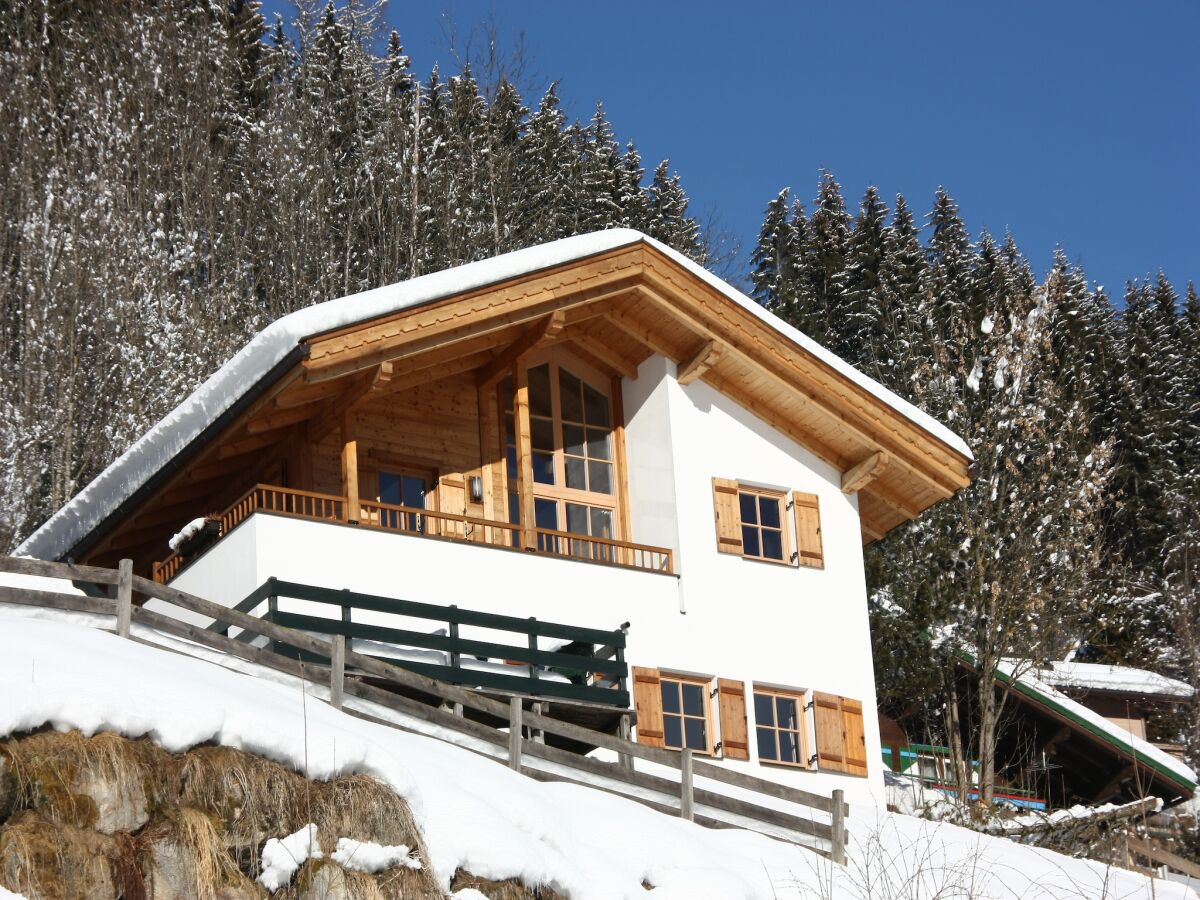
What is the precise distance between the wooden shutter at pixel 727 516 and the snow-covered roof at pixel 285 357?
2025 millimetres

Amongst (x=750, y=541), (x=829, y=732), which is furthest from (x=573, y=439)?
(x=829, y=732)

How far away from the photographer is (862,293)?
45281 mm

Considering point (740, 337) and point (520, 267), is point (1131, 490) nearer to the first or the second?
point (740, 337)

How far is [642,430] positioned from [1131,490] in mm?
29551

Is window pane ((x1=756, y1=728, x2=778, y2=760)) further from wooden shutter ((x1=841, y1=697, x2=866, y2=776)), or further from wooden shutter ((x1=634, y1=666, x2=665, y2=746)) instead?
wooden shutter ((x1=634, y1=666, x2=665, y2=746))

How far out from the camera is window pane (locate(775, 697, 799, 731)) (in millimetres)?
20484

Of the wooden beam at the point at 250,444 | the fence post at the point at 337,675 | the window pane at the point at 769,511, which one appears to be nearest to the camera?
the fence post at the point at 337,675

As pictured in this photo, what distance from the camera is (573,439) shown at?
2134 cm

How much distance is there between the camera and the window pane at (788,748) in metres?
20.3

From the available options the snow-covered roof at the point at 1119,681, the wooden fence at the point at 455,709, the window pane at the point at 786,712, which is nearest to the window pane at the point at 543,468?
the window pane at the point at 786,712

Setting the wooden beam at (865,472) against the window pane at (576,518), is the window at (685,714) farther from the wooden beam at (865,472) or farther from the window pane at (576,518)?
the wooden beam at (865,472)

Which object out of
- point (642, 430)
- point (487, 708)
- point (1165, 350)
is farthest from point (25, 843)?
point (1165, 350)

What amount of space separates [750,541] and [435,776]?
30.2ft

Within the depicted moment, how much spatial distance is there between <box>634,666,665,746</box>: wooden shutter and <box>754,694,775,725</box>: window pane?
Answer: 4.87 feet
